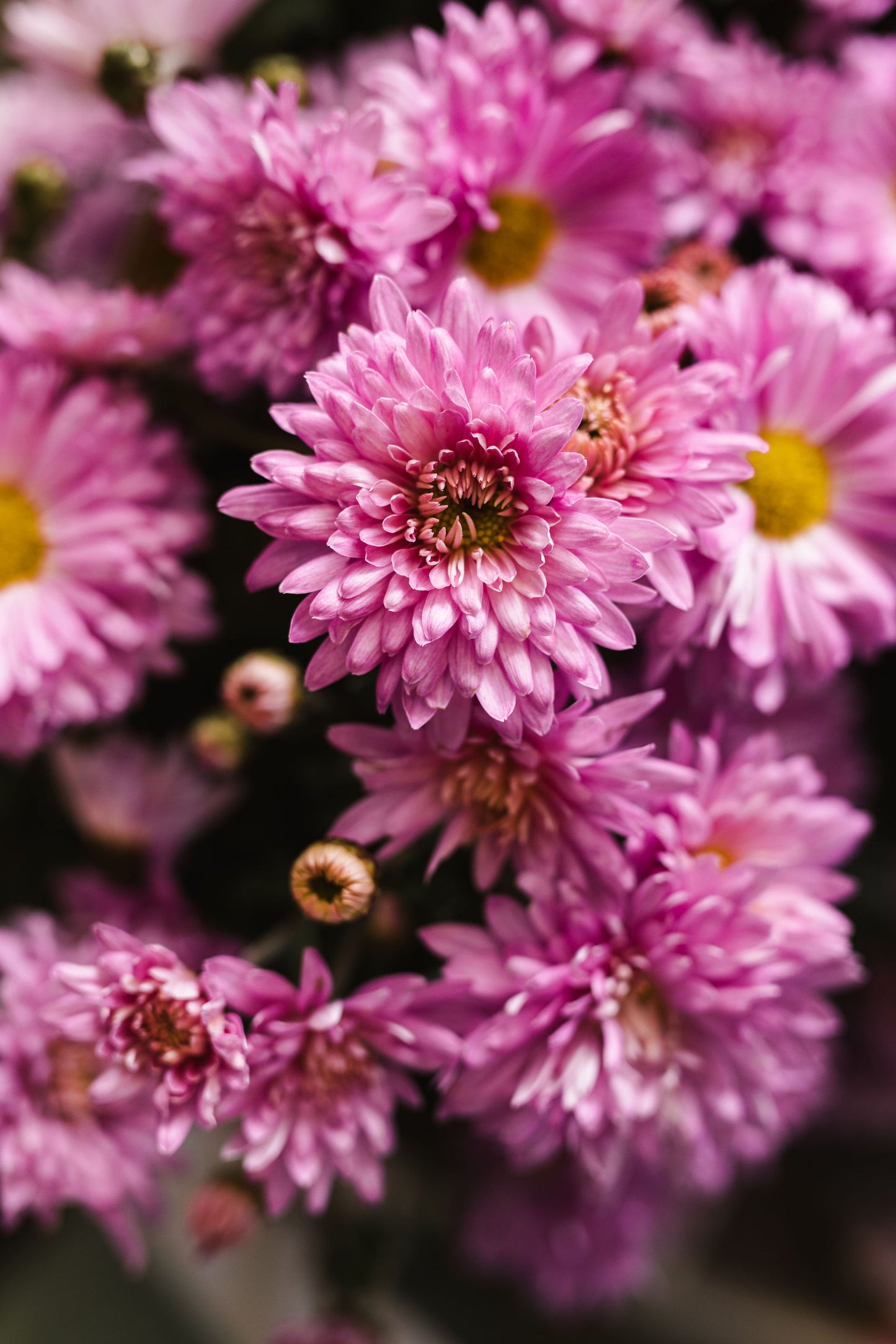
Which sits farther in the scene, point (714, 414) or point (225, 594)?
point (225, 594)

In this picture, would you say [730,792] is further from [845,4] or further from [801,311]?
[845,4]

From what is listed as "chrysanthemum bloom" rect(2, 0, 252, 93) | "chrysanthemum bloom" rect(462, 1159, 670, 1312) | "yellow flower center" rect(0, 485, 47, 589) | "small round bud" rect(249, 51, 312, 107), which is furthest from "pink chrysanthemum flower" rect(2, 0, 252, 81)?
"chrysanthemum bloom" rect(462, 1159, 670, 1312)

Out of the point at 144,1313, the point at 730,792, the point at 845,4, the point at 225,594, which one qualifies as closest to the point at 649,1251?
the point at 144,1313

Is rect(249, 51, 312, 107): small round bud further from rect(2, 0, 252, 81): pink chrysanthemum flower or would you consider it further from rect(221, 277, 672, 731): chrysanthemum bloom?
rect(221, 277, 672, 731): chrysanthemum bloom

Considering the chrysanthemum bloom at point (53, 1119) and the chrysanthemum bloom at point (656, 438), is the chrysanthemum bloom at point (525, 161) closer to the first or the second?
the chrysanthemum bloom at point (656, 438)

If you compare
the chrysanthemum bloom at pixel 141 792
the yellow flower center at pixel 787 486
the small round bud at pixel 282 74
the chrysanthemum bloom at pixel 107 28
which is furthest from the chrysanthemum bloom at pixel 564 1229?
the chrysanthemum bloom at pixel 107 28

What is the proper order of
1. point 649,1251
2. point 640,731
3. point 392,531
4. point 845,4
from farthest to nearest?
point 649,1251, point 845,4, point 640,731, point 392,531

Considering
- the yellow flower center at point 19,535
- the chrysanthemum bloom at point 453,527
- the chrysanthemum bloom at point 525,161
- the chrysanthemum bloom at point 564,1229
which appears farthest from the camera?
the chrysanthemum bloom at point 564,1229

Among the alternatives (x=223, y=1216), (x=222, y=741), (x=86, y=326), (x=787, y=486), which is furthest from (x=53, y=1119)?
(x=787, y=486)

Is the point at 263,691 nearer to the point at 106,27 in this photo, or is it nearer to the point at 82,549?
the point at 82,549
